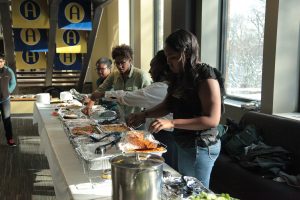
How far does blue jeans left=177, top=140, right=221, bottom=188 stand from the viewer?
4.51 feet

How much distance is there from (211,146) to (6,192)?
2023mm

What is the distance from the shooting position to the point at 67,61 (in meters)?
5.55

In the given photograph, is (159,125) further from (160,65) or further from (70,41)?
(70,41)

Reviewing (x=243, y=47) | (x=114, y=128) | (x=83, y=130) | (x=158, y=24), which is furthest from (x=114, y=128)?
(x=158, y=24)

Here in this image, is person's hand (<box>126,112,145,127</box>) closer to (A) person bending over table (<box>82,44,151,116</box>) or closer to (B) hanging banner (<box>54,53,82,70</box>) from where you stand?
(A) person bending over table (<box>82,44,151,116</box>)

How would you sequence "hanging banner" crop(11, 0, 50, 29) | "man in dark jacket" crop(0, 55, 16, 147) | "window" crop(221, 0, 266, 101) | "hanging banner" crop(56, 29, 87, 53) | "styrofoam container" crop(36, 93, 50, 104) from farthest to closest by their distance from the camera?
"hanging banner" crop(56, 29, 87, 53) < "hanging banner" crop(11, 0, 50, 29) < "man in dark jacket" crop(0, 55, 16, 147) < "styrofoam container" crop(36, 93, 50, 104) < "window" crop(221, 0, 266, 101)

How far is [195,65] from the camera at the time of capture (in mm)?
1325

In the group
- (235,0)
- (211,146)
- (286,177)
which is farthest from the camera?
(235,0)

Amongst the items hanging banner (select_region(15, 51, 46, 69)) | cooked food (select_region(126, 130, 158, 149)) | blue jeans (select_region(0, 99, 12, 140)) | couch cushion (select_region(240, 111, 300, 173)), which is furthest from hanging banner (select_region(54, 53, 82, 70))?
cooked food (select_region(126, 130, 158, 149))

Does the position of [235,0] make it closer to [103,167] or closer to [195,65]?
[195,65]

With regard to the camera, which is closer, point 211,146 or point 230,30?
point 211,146

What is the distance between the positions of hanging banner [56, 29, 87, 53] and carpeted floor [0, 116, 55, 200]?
1.44m

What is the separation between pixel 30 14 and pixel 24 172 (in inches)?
99.4

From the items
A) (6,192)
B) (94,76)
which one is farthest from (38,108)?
(94,76)
